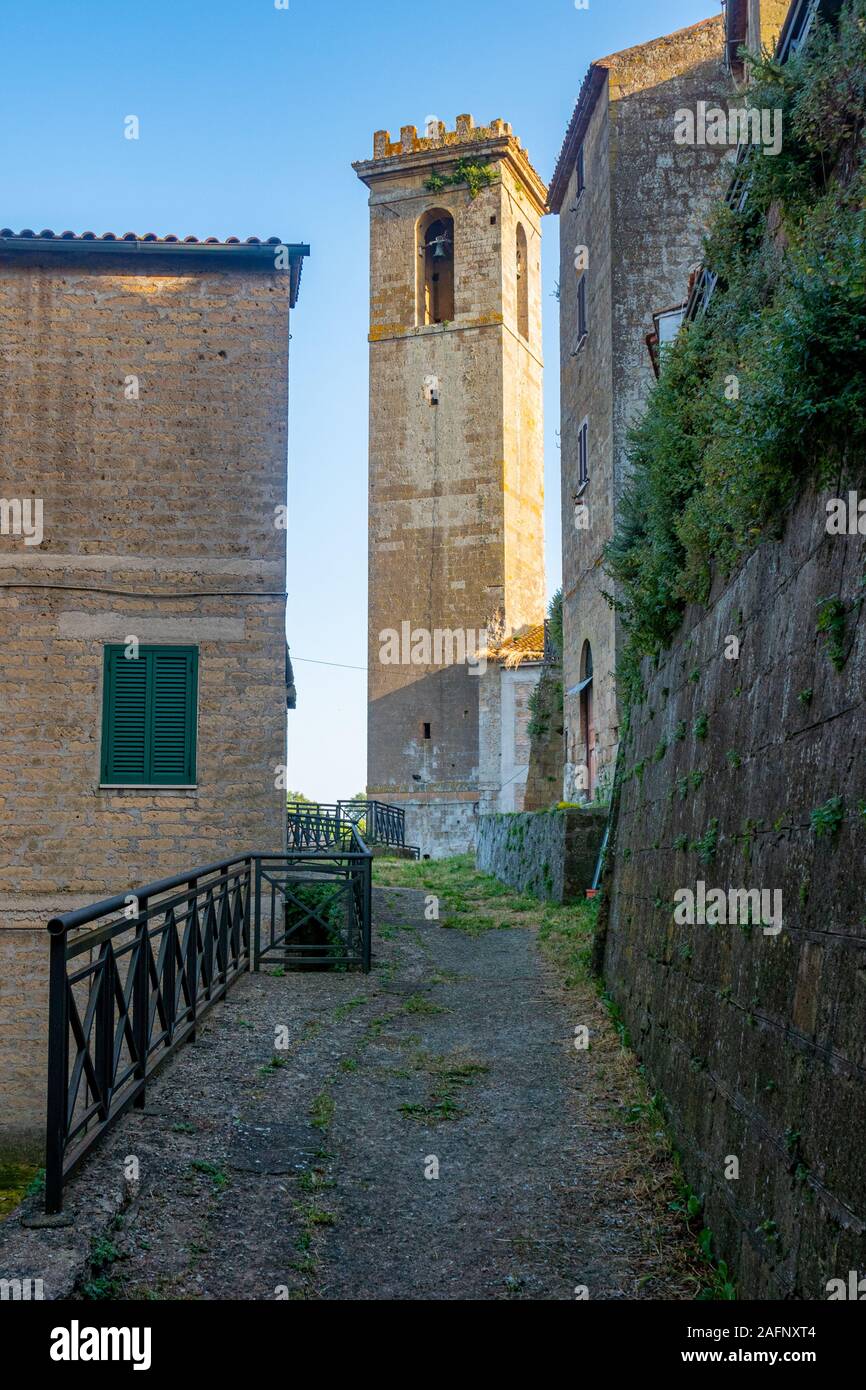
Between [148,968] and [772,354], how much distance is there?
13.7ft

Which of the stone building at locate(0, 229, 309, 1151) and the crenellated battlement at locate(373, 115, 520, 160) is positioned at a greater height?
the crenellated battlement at locate(373, 115, 520, 160)

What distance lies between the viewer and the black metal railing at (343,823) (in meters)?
17.5

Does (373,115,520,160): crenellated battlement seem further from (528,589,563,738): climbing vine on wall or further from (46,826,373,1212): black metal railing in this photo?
(46,826,373,1212): black metal railing

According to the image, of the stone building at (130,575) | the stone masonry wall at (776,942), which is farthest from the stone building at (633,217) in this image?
the stone masonry wall at (776,942)

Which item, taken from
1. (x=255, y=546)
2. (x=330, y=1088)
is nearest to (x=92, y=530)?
(x=255, y=546)

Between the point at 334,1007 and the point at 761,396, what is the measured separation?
6.09 meters

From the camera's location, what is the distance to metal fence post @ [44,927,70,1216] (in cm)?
441

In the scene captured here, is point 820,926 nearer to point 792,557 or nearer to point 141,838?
Answer: point 792,557

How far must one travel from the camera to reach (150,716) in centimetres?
1212

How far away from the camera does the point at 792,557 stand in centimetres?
448

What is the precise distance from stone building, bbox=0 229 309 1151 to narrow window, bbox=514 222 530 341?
22677mm

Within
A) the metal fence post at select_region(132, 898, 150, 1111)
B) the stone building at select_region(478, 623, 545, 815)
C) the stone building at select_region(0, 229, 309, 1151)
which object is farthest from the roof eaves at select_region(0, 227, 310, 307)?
the stone building at select_region(478, 623, 545, 815)

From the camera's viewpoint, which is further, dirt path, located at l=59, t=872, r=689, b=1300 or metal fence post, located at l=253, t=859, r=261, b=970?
metal fence post, located at l=253, t=859, r=261, b=970

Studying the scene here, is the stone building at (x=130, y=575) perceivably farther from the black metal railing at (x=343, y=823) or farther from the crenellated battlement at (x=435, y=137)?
the crenellated battlement at (x=435, y=137)
